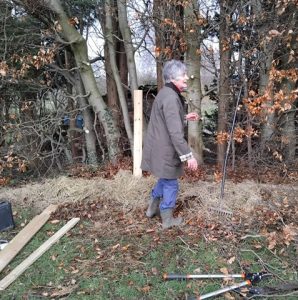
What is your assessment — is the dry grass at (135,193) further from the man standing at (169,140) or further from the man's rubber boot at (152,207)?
the man standing at (169,140)

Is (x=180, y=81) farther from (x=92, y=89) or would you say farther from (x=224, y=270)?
(x=92, y=89)

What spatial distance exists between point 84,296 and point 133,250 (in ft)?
2.90

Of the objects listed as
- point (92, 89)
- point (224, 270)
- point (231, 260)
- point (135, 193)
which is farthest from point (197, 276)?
point (92, 89)

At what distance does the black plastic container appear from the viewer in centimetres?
466

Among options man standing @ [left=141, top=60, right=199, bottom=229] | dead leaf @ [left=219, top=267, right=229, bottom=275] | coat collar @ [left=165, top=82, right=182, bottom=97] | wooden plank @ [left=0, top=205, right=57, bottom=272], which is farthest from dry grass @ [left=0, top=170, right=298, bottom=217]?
coat collar @ [left=165, top=82, right=182, bottom=97]

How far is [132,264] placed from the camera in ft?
12.1

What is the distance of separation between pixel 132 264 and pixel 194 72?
386 centimetres

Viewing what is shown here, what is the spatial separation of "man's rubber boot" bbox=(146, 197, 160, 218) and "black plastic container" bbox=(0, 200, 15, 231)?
1.85 m

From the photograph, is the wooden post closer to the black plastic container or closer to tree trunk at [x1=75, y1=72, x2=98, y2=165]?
tree trunk at [x1=75, y1=72, x2=98, y2=165]

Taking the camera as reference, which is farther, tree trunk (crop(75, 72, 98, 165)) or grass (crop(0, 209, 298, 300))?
tree trunk (crop(75, 72, 98, 165))

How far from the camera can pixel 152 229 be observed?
14.4ft

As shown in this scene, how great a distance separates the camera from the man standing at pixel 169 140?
12.6 feet

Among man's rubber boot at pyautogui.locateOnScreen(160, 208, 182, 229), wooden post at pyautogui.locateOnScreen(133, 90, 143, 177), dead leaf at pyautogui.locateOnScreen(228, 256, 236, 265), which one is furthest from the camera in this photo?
wooden post at pyautogui.locateOnScreen(133, 90, 143, 177)

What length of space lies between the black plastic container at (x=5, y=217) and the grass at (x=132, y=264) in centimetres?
60
